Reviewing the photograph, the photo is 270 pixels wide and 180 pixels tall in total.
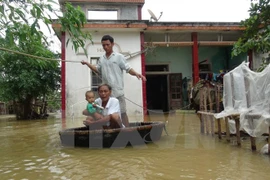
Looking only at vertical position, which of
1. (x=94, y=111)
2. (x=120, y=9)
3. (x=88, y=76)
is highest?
(x=120, y=9)

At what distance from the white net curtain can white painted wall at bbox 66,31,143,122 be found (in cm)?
624

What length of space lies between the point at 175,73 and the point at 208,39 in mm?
2330

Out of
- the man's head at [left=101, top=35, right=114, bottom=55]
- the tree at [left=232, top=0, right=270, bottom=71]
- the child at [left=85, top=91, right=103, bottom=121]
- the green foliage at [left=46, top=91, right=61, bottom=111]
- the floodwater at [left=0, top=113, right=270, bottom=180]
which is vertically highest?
the tree at [left=232, top=0, right=270, bottom=71]

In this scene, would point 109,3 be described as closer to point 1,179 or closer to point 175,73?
point 175,73

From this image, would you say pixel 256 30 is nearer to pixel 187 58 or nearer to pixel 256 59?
pixel 256 59

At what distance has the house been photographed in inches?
425

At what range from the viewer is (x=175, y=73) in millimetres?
12883

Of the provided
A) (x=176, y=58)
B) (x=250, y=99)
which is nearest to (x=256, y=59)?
(x=176, y=58)

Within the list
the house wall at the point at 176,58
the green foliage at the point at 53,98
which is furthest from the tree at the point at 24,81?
the house wall at the point at 176,58

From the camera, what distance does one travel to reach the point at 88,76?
35.8 feet

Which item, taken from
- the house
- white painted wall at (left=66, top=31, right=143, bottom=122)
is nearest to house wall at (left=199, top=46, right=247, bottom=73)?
the house

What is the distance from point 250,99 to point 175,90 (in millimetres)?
8911

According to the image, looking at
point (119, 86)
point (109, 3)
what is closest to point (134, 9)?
point (109, 3)

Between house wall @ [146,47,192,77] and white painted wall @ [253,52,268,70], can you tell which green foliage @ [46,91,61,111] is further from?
white painted wall @ [253,52,268,70]
